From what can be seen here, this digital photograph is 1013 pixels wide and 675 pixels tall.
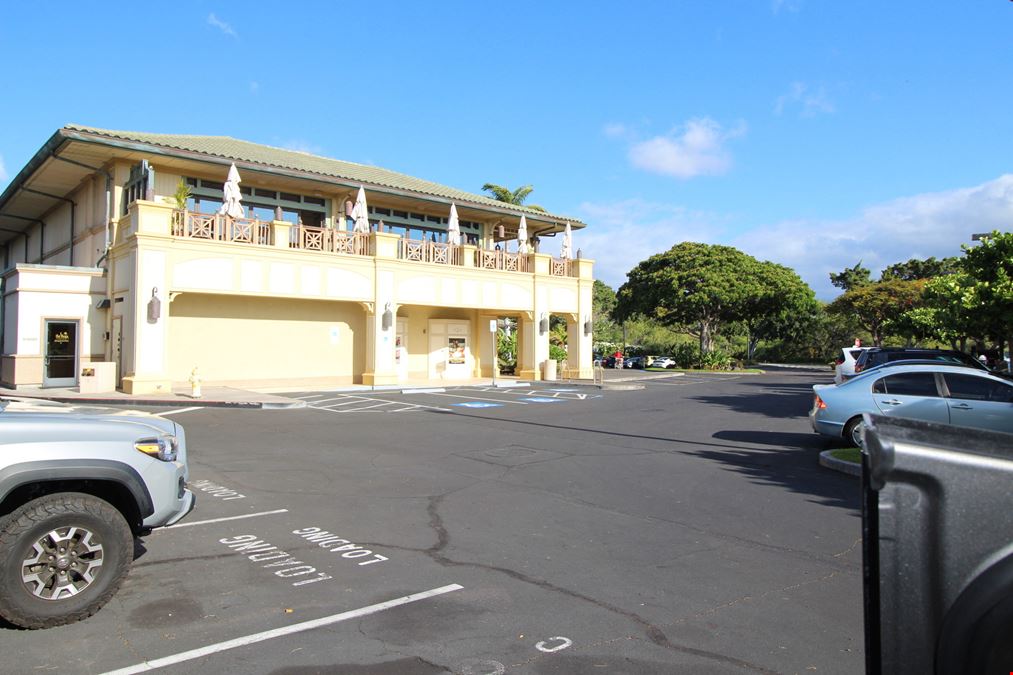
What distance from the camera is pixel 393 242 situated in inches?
1074

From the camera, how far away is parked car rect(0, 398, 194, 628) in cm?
450

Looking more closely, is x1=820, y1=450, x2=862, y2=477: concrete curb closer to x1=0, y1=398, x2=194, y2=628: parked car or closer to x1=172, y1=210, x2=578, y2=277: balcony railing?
x1=0, y1=398, x2=194, y2=628: parked car

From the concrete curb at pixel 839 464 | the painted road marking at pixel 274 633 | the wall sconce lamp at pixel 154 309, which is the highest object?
the wall sconce lamp at pixel 154 309

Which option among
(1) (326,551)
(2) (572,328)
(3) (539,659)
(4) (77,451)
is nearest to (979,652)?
(3) (539,659)

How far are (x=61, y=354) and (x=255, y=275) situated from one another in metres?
6.50

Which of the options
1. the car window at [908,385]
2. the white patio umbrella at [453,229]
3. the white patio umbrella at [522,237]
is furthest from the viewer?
the white patio umbrella at [522,237]

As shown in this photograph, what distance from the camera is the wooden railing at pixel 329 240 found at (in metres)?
25.4

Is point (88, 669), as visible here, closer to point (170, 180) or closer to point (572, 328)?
→ point (170, 180)

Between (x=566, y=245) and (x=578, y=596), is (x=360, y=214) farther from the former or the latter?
(x=578, y=596)

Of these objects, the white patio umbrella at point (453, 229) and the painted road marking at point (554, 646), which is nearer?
the painted road marking at point (554, 646)

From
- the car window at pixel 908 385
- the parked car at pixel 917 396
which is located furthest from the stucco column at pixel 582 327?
the car window at pixel 908 385

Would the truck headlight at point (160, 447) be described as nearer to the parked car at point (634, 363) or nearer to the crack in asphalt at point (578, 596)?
the crack in asphalt at point (578, 596)

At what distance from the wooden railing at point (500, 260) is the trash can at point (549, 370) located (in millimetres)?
4224

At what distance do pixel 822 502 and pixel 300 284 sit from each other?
20.1 m
